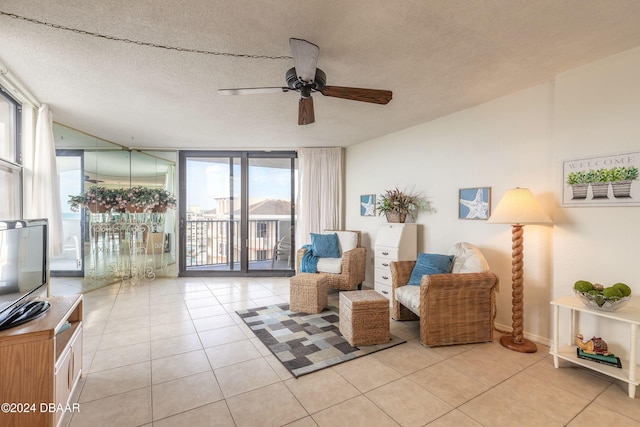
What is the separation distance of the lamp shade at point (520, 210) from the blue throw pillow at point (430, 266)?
0.73 metres

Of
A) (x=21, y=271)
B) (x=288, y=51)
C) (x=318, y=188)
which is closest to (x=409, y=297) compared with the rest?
(x=288, y=51)

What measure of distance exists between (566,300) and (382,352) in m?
1.55

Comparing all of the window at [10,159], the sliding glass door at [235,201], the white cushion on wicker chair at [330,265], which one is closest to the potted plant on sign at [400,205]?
the white cushion on wicker chair at [330,265]

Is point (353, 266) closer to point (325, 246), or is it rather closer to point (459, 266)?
point (325, 246)

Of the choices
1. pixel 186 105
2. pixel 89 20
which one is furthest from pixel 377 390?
pixel 186 105

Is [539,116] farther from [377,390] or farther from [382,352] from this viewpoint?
[377,390]

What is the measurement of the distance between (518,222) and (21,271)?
12.2 feet

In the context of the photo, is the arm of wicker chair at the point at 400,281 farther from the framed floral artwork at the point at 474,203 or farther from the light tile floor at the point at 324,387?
the framed floral artwork at the point at 474,203

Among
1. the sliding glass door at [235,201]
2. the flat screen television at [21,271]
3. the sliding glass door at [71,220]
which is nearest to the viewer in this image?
the flat screen television at [21,271]

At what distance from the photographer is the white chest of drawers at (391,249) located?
3607mm

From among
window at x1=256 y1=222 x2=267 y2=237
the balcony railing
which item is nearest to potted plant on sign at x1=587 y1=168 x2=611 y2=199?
the balcony railing

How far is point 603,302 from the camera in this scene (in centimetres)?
199

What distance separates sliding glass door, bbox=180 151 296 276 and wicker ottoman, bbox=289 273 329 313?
1.91 meters

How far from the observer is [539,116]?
8.73ft
